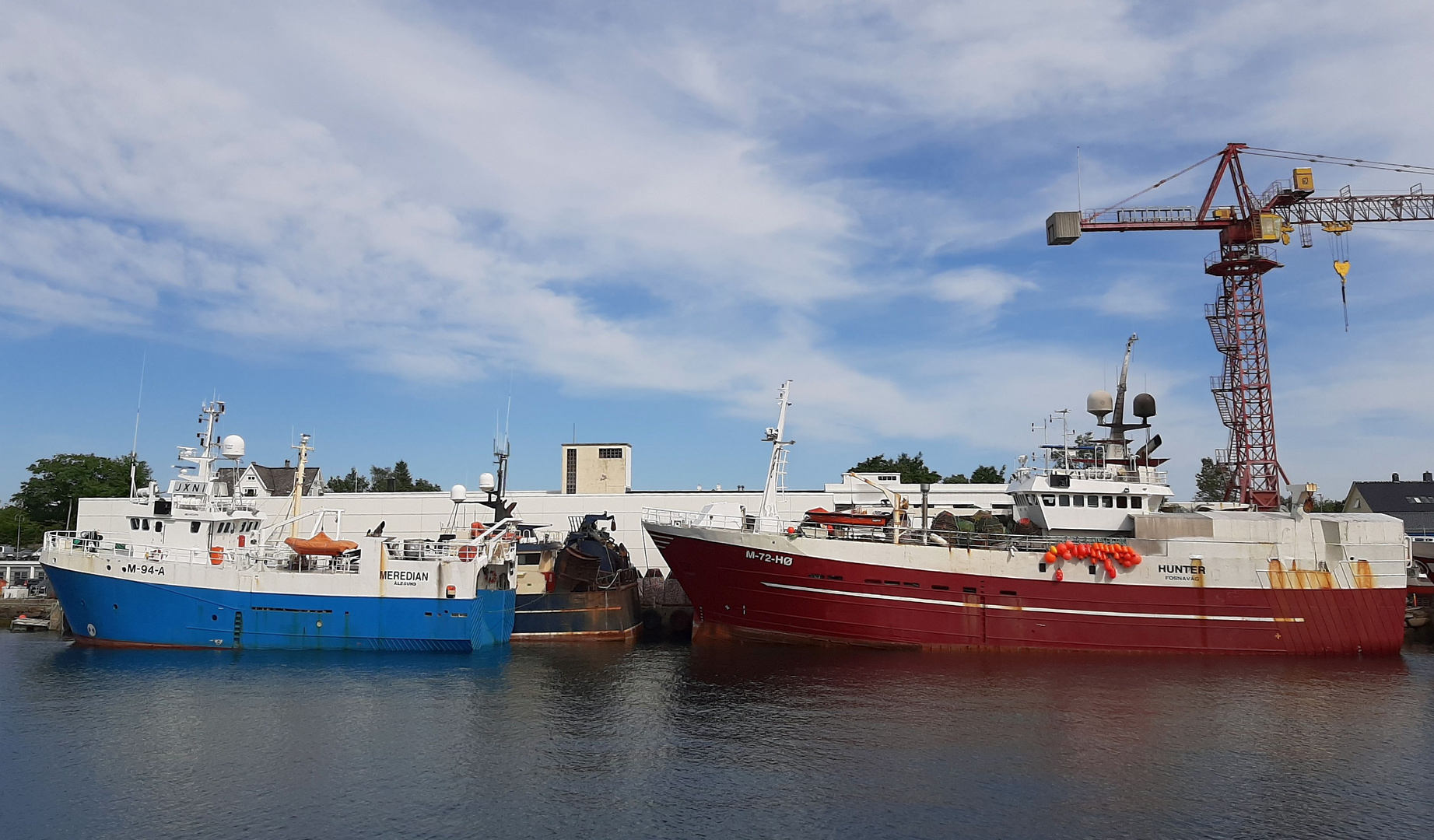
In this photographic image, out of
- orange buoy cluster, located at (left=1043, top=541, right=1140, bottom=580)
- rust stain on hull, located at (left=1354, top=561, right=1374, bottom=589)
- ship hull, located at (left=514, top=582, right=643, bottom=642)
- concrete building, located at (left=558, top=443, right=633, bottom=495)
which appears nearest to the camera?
orange buoy cluster, located at (left=1043, top=541, right=1140, bottom=580)

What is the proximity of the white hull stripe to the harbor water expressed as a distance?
2379 mm

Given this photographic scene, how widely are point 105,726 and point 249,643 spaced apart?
40.8 feet

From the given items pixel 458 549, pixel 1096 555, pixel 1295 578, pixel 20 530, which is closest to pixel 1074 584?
pixel 1096 555

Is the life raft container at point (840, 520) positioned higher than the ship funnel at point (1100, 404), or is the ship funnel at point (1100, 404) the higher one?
→ the ship funnel at point (1100, 404)

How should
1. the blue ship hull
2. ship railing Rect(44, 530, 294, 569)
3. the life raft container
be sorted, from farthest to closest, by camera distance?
the life raft container, ship railing Rect(44, 530, 294, 569), the blue ship hull

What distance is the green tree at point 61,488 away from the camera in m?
73.3

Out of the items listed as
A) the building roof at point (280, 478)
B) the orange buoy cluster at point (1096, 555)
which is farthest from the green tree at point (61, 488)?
the orange buoy cluster at point (1096, 555)

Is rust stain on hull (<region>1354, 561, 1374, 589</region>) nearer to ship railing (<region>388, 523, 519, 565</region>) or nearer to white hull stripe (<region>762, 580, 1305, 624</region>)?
white hull stripe (<region>762, 580, 1305, 624</region>)

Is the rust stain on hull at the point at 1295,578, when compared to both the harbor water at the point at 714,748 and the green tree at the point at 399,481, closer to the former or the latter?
the harbor water at the point at 714,748

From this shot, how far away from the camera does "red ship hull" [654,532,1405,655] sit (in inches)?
1389

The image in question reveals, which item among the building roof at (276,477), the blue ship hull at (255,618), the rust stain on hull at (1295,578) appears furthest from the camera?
the building roof at (276,477)

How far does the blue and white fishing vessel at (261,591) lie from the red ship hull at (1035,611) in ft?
35.3

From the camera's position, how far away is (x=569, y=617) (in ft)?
132

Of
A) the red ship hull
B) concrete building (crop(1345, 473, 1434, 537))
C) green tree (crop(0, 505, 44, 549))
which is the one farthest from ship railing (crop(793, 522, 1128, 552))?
green tree (crop(0, 505, 44, 549))
